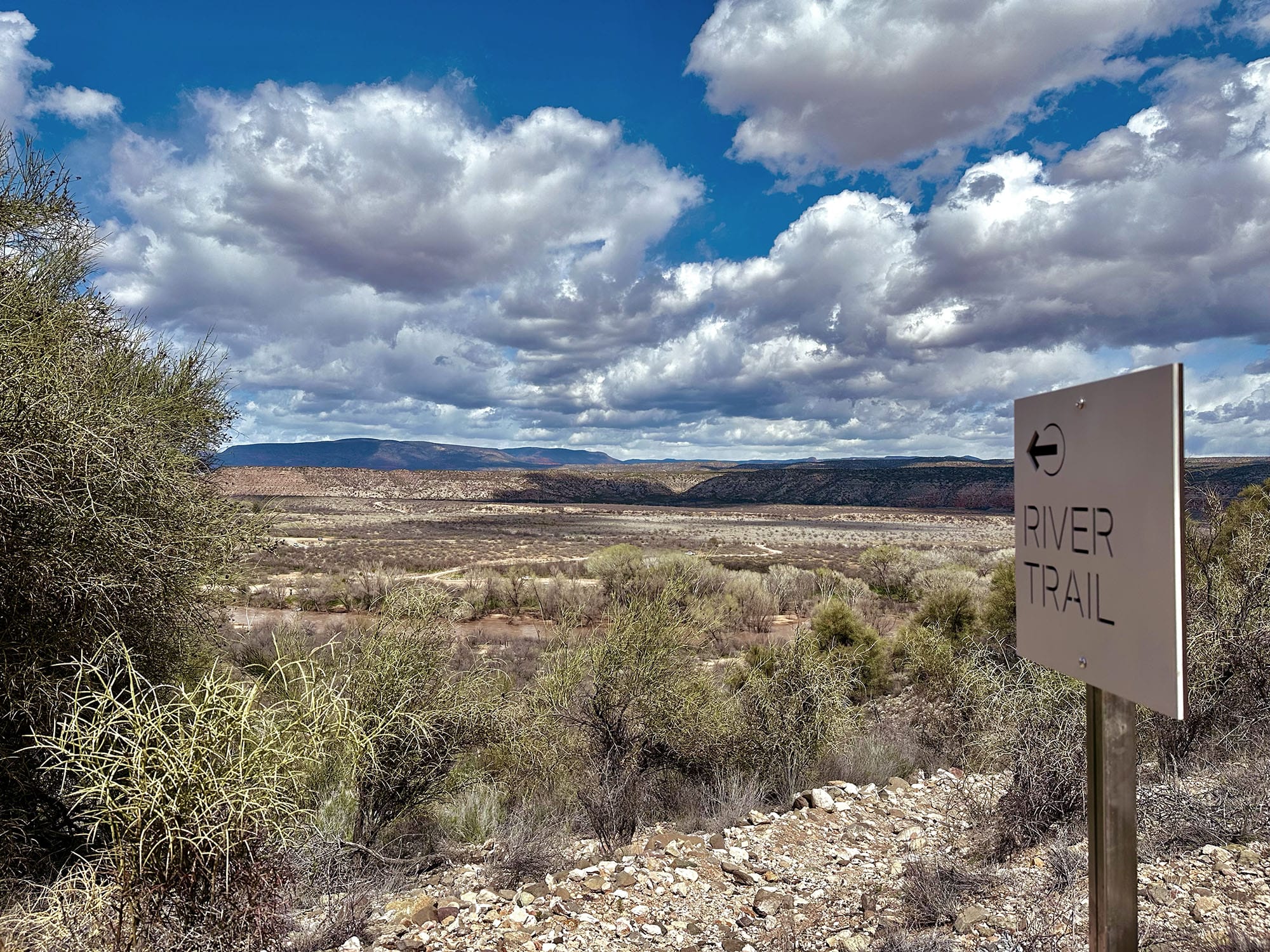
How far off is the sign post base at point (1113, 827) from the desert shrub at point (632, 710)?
605cm

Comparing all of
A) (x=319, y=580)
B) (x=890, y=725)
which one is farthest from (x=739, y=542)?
(x=890, y=725)

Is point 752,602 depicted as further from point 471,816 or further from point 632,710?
point 471,816

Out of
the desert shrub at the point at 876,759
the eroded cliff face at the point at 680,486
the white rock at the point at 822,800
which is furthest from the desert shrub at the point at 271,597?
the eroded cliff face at the point at 680,486

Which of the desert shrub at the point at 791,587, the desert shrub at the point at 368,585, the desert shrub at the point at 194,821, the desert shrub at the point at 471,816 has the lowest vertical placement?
the desert shrub at the point at 791,587

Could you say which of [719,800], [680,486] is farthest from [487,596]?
[680,486]

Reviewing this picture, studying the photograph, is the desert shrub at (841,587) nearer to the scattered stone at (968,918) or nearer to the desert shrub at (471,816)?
the desert shrub at (471,816)

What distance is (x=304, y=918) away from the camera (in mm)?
4949

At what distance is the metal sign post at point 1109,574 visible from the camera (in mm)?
2168

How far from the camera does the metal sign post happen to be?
217 centimetres

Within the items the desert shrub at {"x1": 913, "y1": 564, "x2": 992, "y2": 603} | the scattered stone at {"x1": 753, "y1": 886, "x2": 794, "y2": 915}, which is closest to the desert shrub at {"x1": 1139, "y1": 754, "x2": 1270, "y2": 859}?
the scattered stone at {"x1": 753, "y1": 886, "x2": 794, "y2": 915}

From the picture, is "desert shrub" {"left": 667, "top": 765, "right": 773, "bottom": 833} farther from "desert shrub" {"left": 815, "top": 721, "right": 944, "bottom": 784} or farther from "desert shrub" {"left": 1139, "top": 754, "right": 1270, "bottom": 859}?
"desert shrub" {"left": 1139, "top": 754, "right": 1270, "bottom": 859}

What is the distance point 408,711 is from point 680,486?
152 m

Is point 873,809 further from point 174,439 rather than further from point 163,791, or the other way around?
point 174,439

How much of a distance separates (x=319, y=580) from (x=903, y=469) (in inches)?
4949
